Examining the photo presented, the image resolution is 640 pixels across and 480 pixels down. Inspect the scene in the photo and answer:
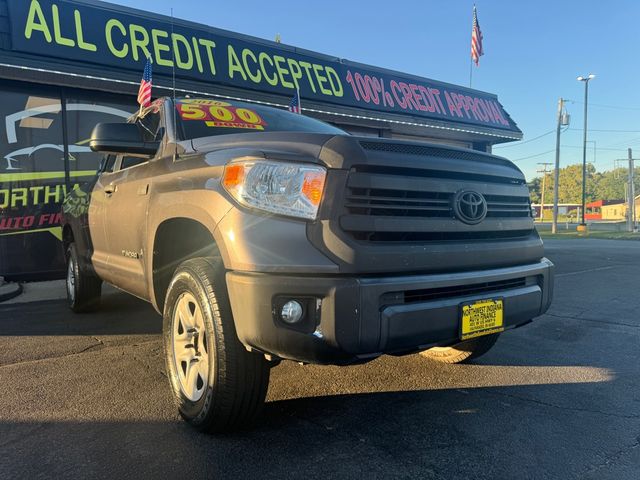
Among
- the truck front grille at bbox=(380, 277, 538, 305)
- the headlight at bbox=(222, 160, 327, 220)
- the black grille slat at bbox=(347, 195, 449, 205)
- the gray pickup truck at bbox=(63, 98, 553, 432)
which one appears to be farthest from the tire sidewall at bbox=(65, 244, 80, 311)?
the truck front grille at bbox=(380, 277, 538, 305)

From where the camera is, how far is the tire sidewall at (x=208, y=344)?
2.48 metres

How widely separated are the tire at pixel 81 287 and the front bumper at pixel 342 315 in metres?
3.61

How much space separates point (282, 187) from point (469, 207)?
1.03 meters

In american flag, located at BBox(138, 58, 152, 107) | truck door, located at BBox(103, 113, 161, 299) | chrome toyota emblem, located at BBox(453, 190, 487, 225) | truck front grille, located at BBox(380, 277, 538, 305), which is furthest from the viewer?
american flag, located at BBox(138, 58, 152, 107)

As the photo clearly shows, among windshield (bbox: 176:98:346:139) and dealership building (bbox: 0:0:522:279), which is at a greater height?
dealership building (bbox: 0:0:522:279)

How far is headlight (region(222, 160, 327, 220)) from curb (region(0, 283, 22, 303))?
5603 millimetres

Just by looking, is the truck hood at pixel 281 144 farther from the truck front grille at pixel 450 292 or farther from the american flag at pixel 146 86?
the american flag at pixel 146 86

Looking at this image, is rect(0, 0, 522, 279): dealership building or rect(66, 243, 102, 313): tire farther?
rect(0, 0, 522, 279): dealership building

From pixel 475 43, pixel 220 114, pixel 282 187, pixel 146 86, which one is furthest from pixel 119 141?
pixel 475 43

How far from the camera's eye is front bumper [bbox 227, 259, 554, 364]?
84.7 inches

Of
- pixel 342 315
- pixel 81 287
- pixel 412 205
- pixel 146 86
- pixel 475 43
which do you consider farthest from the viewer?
pixel 475 43

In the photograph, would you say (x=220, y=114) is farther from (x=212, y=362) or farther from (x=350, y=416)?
(x=350, y=416)

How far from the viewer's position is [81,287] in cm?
536

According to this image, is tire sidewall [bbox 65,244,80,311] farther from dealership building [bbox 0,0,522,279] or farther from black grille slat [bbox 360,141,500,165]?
black grille slat [bbox 360,141,500,165]
